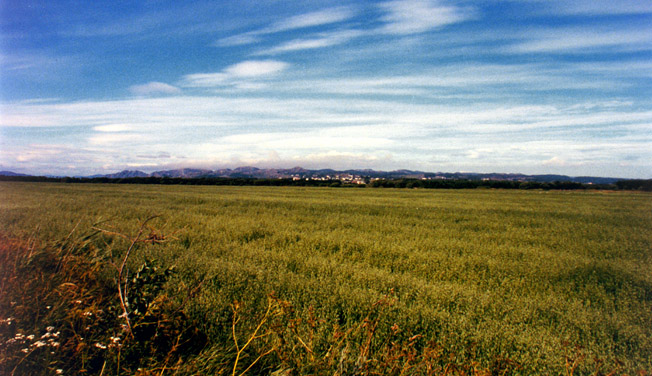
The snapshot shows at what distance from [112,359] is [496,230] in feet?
36.7

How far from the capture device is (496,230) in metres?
10.9

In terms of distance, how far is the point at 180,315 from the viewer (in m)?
3.37

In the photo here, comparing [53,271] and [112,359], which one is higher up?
[53,271]

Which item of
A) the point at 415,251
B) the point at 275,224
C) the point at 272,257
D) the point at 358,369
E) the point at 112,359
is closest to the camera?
the point at 358,369

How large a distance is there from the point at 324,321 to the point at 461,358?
1.39 metres

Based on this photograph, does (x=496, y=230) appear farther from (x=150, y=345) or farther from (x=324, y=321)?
(x=150, y=345)

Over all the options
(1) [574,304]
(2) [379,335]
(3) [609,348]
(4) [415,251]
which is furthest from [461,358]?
(4) [415,251]

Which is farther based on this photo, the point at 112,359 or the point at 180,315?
the point at 180,315

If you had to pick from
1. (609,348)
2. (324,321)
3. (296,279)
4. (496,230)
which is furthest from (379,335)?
(496,230)

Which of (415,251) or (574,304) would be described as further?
(415,251)

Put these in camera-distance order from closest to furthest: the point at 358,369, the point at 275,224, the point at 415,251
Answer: the point at 358,369 < the point at 415,251 < the point at 275,224

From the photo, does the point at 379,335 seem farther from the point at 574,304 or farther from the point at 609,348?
the point at 574,304

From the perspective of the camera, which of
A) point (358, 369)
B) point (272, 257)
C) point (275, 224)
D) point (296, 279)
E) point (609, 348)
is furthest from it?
point (275, 224)

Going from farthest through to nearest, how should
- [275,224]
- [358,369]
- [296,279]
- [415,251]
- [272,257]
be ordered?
[275,224] < [415,251] < [272,257] < [296,279] < [358,369]
